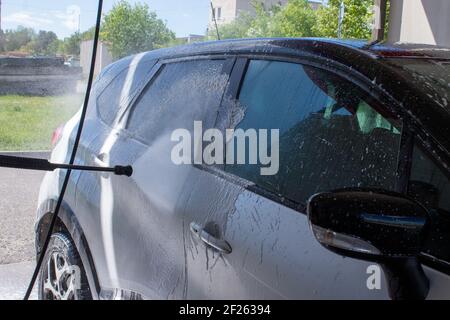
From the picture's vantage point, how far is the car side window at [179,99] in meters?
1.96

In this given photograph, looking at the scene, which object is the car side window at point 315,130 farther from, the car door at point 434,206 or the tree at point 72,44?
the tree at point 72,44

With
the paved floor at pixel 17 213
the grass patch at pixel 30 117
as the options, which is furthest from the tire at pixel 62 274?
the paved floor at pixel 17 213

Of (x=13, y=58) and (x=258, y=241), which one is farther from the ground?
(x=13, y=58)

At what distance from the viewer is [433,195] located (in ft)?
4.17

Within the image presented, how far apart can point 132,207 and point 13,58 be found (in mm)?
644

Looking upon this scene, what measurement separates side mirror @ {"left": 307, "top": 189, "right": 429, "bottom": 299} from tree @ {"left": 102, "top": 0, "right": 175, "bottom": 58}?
1.24 meters

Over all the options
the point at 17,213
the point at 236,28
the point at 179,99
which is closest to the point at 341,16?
the point at 236,28

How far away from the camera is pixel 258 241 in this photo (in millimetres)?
1484

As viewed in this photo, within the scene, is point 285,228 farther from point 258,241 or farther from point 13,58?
point 13,58

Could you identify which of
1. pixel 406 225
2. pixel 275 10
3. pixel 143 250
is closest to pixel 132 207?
pixel 143 250

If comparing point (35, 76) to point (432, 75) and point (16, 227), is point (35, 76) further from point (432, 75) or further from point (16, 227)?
point (16, 227)

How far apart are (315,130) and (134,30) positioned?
118 centimetres

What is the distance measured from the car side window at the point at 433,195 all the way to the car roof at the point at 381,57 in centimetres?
6
